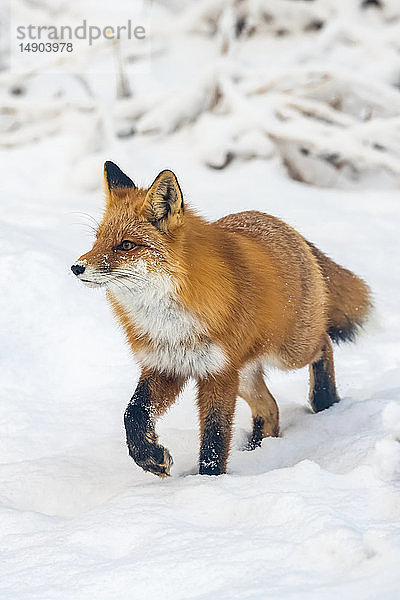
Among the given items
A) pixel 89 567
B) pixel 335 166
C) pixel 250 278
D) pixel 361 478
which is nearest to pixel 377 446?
pixel 361 478

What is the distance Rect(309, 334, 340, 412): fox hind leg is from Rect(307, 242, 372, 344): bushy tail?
4.7 inches

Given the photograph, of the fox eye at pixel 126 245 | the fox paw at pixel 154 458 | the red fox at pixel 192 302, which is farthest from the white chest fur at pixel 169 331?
the fox paw at pixel 154 458

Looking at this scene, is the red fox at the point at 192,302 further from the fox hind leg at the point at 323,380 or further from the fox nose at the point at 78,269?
the fox hind leg at the point at 323,380

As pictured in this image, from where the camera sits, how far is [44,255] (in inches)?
188

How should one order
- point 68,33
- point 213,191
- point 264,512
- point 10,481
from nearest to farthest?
point 264,512, point 10,481, point 213,191, point 68,33

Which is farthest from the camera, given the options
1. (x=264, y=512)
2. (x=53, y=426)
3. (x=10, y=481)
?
(x=53, y=426)

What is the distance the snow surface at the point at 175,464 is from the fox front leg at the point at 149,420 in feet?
0.34

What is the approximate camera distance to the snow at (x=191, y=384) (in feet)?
A: 6.52

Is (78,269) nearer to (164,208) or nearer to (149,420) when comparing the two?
(164,208)

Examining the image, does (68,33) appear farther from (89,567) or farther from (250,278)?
(89,567)

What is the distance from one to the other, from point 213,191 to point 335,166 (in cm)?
139

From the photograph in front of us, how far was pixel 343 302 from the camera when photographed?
12.5ft

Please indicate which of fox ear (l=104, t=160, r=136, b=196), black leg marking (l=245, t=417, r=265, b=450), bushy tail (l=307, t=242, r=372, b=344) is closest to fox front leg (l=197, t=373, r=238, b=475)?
black leg marking (l=245, t=417, r=265, b=450)

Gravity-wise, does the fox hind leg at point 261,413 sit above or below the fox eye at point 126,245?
below
